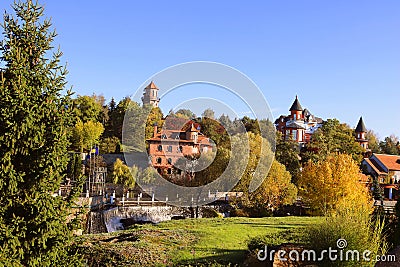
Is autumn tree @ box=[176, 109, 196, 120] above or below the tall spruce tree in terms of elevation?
above

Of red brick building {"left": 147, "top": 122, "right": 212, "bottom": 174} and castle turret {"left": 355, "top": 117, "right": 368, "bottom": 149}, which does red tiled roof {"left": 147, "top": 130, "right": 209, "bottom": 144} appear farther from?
castle turret {"left": 355, "top": 117, "right": 368, "bottom": 149}

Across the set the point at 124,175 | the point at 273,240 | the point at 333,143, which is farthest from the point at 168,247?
the point at 333,143

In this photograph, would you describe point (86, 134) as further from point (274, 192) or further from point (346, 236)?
point (346, 236)

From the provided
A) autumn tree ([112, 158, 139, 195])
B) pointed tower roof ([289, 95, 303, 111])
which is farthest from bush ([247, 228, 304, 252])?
pointed tower roof ([289, 95, 303, 111])

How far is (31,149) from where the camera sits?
583cm

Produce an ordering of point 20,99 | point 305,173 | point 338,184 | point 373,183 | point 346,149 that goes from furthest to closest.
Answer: point 346,149 < point 373,183 < point 305,173 < point 338,184 < point 20,99

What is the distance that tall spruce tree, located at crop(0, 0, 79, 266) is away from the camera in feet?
18.2

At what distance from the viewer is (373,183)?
107 feet

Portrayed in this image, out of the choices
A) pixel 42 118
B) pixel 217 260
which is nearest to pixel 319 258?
pixel 217 260

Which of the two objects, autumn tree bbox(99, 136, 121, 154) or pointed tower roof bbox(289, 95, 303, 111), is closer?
autumn tree bbox(99, 136, 121, 154)

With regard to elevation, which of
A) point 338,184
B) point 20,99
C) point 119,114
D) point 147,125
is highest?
point 119,114

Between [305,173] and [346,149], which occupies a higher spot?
[346,149]

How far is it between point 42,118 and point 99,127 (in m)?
32.6

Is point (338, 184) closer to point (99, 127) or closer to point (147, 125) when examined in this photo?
point (147, 125)
